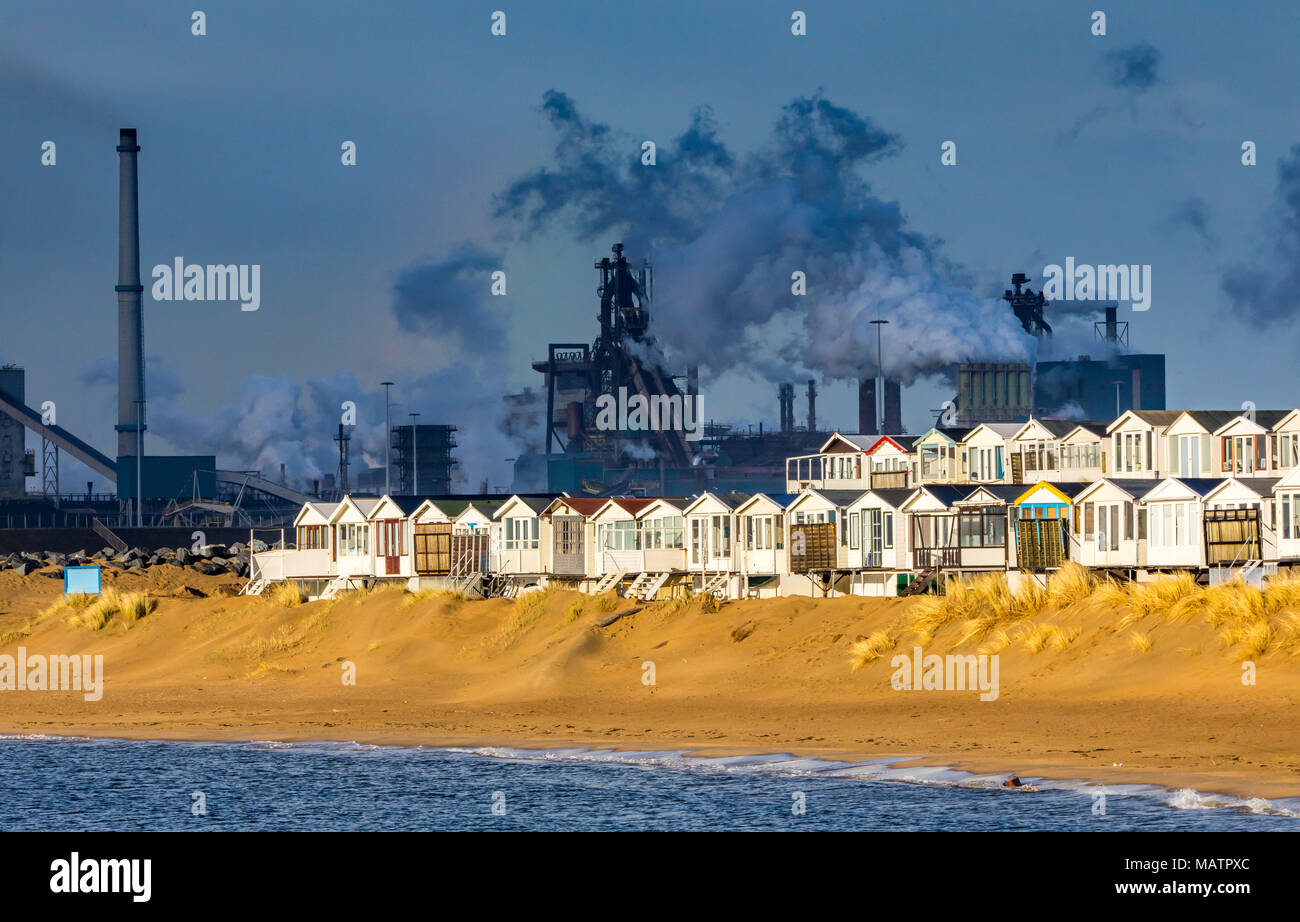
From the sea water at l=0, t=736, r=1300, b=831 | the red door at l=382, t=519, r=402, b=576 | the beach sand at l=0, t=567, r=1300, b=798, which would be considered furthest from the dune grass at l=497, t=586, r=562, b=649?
the red door at l=382, t=519, r=402, b=576

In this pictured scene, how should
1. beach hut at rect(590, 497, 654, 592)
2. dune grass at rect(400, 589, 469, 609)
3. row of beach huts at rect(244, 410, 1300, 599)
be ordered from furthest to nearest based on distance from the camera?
beach hut at rect(590, 497, 654, 592) < dune grass at rect(400, 589, 469, 609) < row of beach huts at rect(244, 410, 1300, 599)

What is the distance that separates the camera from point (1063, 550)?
58.8 metres

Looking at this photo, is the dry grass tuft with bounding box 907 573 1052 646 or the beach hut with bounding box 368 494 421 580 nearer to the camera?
the dry grass tuft with bounding box 907 573 1052 646

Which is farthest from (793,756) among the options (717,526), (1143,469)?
(1143,469)

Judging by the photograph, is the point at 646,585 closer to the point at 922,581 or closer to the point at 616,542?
the point at 616,542

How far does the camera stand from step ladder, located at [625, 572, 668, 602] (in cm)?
6475

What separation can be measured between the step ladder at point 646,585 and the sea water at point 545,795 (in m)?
23.9

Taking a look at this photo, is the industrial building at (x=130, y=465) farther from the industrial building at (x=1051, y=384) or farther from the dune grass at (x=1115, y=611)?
the dune grass at (x=1115, y=611)

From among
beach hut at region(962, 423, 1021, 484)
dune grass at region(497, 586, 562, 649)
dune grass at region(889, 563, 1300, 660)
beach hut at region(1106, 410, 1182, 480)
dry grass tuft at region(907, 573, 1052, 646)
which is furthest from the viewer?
beach hut at region(962, 423, 1021, 484)

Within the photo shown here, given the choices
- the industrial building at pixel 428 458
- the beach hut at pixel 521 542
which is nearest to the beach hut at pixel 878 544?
the beach hut at pixel 521 542

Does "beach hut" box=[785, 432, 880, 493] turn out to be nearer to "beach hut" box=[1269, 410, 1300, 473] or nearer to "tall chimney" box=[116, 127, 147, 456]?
"beach hut" box=[1269, 410, 1300, 473]

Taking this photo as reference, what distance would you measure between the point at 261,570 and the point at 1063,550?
3692 cm

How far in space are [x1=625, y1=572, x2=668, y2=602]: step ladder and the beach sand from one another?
3.82 metres
